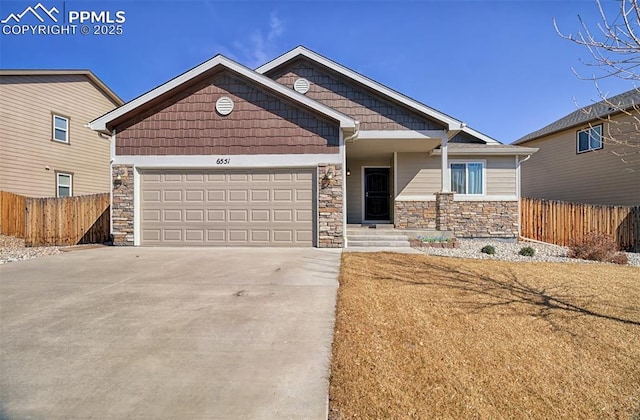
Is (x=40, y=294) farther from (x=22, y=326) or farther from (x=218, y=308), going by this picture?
(x=218, y=308)

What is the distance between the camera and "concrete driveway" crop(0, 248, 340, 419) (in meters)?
2.29

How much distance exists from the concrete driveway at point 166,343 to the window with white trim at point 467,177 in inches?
308

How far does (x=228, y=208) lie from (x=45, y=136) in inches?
437

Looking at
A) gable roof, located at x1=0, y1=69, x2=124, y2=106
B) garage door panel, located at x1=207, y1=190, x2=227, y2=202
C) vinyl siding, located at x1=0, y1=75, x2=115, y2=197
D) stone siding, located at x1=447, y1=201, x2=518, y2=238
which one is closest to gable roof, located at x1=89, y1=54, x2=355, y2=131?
garage door panel, located at x1=207, y1=190, x2=227, y2=202

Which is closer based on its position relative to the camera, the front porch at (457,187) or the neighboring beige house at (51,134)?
the front porch at (457,187)

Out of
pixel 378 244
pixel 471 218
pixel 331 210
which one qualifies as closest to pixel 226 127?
pixel 331 210

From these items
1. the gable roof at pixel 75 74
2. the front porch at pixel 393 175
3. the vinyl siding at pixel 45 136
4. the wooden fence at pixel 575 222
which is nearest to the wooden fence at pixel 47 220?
the vinyl siding at pixel 45 136

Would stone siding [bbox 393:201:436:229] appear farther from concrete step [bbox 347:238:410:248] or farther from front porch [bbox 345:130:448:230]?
concrete step [bbox 347:238:410:248]

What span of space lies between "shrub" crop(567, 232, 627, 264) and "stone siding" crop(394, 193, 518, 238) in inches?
124

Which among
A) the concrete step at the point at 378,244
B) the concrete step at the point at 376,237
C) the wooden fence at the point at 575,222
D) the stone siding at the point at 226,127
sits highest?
the stone siding at the point at 226,127

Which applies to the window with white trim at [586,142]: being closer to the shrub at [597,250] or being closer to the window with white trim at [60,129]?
the shrub at [597,250]

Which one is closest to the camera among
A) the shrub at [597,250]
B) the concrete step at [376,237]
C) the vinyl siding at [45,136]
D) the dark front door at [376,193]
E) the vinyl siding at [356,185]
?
the shrub at [597,250]

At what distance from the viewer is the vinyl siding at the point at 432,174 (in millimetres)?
11570

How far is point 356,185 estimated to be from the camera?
41.2ft
